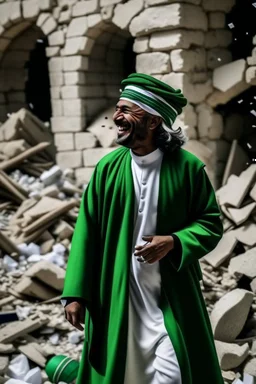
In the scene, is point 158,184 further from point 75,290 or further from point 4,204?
point 4,204

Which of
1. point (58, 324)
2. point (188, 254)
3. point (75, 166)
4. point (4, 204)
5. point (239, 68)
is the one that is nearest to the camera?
point (188, 254)

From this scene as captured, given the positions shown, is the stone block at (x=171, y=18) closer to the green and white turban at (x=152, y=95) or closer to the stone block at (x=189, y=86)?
the stone block at (x=189, y=86)

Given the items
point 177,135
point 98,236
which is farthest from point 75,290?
point 177,135

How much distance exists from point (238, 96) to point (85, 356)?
5823mm

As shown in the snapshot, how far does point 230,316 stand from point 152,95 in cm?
262

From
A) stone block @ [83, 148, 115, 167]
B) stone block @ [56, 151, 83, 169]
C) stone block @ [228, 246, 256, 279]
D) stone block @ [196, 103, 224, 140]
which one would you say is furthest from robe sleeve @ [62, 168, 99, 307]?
stone block @ [56, 151, 83, 169]

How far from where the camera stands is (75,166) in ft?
27.9

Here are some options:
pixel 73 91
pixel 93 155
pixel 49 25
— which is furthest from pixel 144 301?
pixel 49 25

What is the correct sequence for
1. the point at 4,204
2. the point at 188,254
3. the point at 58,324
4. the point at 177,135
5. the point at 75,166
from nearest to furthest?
the point at 188,254 → the point at 177,135 → the point at 58,324 → the point at 4,204 → the point at 75,166

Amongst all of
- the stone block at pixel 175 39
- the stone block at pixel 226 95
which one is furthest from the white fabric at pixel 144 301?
the stone block at pixel 226 95

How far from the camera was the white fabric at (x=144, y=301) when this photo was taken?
237 centimetres

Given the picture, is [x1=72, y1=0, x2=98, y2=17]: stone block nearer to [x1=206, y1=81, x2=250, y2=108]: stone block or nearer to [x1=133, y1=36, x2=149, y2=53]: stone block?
[x1=133, y1=36, x2=149, y2=53]: stone block

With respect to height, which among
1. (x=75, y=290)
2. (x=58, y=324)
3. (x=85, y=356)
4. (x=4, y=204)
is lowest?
(x=58, y=324)

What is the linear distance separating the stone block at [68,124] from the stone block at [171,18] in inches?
80.8
